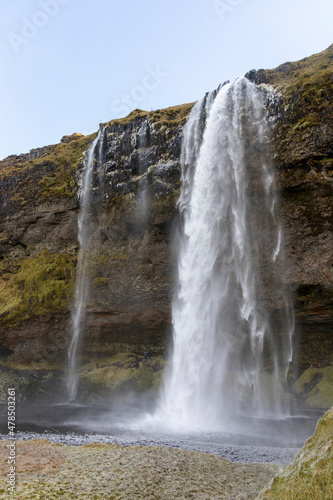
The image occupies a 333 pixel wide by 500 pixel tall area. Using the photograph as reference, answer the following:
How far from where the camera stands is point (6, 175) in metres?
36.8

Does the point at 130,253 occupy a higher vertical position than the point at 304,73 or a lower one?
lower

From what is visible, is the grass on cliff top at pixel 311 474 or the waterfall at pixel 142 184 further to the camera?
the waterfall at pixel 142 184

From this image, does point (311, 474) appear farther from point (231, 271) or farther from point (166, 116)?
point (166, 116)

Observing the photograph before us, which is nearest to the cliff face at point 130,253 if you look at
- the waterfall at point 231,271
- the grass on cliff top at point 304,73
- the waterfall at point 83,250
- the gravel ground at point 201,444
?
the grass on cliff top at point 304,73

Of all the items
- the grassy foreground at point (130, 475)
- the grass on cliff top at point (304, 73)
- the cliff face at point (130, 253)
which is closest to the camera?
the grassy foreground at point (130, 475)

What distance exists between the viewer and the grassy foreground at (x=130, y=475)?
7461 mm

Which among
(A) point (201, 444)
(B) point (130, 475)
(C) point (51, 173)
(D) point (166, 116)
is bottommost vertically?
(A) point (201, 444)

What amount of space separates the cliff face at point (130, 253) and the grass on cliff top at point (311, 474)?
1929cm

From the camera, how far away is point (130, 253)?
2877cm

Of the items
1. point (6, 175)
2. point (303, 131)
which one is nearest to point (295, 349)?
point (303, 131)

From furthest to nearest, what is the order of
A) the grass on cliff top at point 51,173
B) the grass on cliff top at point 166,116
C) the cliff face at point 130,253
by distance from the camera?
the grass on cliff top at point 51,173
the grass on cliff top at point 166,116
the cliff face at point 130,253

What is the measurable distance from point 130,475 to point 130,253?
826 inches

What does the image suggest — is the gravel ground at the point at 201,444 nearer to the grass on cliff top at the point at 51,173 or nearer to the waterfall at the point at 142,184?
the waterfall at the point at 142,184

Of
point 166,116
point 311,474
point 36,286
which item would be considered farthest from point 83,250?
point 311,474
